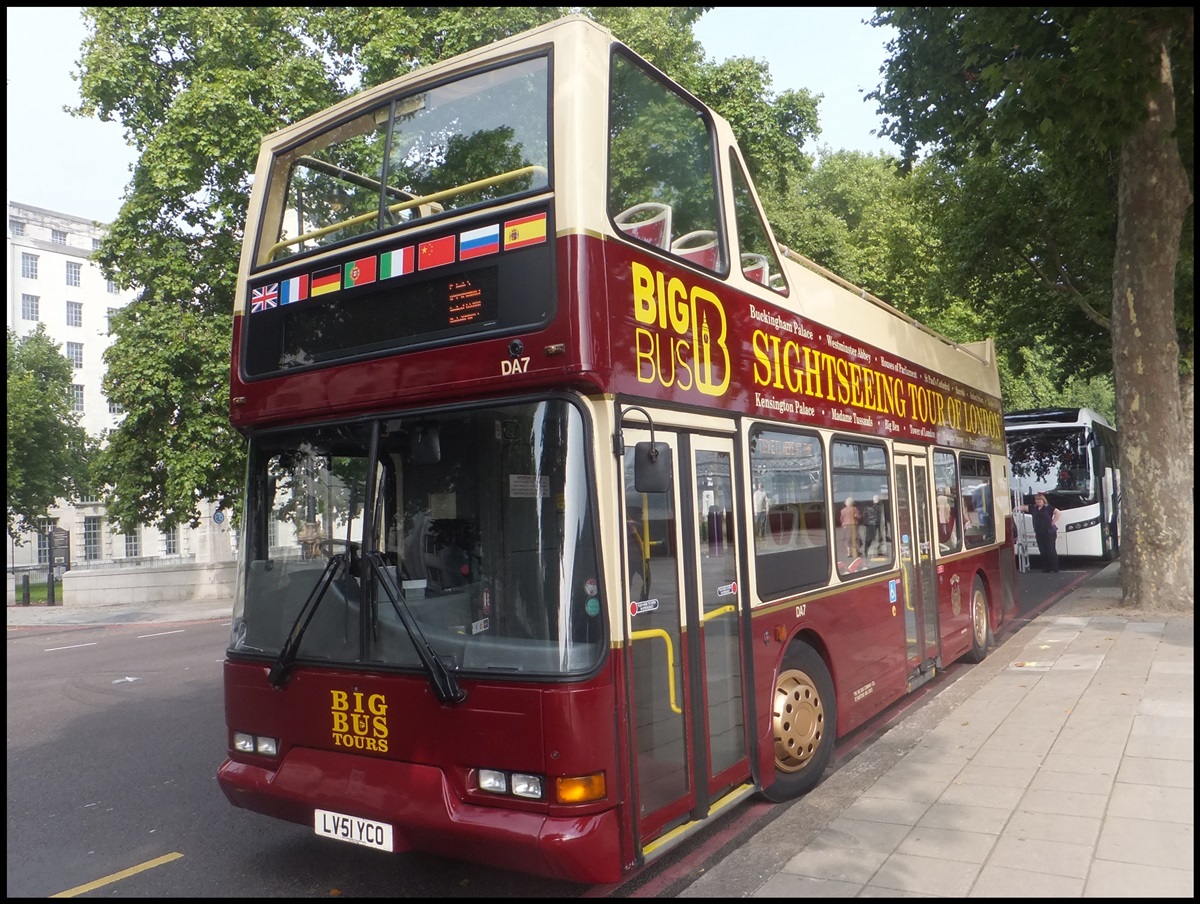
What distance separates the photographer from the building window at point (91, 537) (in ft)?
184

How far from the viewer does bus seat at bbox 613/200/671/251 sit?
15.6 ft

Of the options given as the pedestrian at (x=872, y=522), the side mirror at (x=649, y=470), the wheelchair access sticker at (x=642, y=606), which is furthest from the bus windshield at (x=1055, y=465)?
the side mirror at (x=649, y=470)

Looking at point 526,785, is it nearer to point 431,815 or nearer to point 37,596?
point 431,815

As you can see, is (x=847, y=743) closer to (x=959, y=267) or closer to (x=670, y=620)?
(x=670, y=620)

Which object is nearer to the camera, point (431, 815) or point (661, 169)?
point (431, 815)

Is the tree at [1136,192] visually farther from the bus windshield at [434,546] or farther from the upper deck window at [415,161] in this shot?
the bus windshield at [434,546]

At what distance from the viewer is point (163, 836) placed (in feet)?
19.3

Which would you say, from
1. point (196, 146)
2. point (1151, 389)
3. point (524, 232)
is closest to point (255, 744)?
point (524, 232)

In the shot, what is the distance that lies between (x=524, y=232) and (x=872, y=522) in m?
4.14

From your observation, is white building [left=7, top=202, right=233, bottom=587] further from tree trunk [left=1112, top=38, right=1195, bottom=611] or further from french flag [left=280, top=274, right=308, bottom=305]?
french flag [left=280, top=274, right=308, bottom=305]

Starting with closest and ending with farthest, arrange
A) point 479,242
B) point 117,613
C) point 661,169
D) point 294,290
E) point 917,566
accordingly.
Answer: point 479,242 < point 294,290 < point 661,169 < point 917,566 < point 117,613

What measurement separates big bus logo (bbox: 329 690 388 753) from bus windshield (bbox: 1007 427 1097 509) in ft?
69.6

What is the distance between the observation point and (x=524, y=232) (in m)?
4.45

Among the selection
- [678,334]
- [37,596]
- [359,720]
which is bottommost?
[37,596]
